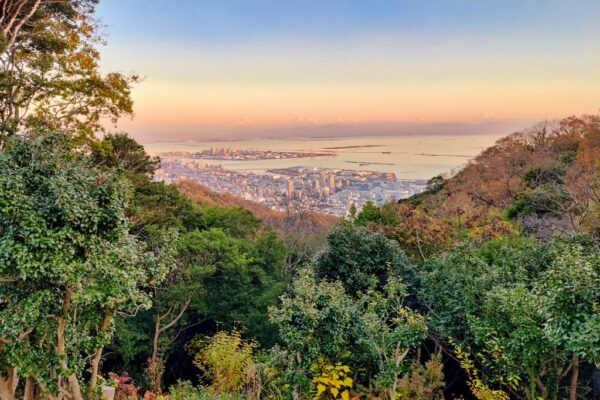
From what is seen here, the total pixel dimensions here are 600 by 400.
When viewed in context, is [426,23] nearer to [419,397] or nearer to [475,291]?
[475,291]

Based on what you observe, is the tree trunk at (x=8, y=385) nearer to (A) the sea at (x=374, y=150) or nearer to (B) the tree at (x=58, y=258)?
(B) the tree at (x=58, y=258)

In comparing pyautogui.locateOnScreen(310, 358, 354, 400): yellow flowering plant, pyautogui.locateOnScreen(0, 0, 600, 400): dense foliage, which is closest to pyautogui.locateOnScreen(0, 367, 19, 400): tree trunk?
pyautogui.locateOnScreen(0, 0, 600, 400): dense foliage

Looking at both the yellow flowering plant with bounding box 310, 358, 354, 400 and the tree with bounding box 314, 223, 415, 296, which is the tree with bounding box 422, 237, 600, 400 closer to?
the tree with bounding box 314, 223, 415, 296

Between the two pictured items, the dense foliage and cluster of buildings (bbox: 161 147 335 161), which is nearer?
the dense foliage

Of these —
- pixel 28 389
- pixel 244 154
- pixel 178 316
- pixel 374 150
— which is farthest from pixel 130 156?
pixel 374 150

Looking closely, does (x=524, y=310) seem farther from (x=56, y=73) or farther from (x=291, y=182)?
(x=291, y=182)

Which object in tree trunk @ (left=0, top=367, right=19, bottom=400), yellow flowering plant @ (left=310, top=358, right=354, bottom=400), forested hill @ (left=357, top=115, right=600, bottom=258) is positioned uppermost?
forested hill @ (left=357, top=115, right=600, bottom=258)

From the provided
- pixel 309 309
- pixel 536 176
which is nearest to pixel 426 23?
pixel 536 176

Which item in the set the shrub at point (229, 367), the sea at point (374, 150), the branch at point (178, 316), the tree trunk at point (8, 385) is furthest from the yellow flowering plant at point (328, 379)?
the sea at point (374, 150)
